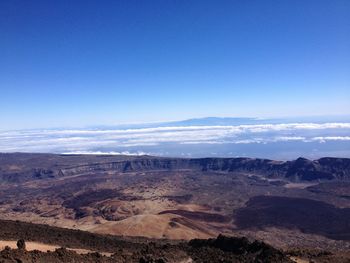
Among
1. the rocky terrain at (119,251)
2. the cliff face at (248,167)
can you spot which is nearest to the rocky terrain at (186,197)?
the cliff face at (248,167)

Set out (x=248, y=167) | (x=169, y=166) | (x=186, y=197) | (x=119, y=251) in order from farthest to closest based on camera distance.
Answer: (x=169, y=166)
(x=248, y=167)
(x=186, y=197)
(x=119, y=251)

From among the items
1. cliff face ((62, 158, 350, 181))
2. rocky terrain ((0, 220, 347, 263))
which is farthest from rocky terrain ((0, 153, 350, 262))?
rocky terrain ((0, 220, 347, 263))

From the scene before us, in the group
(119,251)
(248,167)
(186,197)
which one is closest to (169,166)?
(248,167)

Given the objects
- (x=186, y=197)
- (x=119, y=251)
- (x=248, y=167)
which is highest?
(x=119, y=251)

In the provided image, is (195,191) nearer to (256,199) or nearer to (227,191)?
(227,191)

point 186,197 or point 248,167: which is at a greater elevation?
point 248,167

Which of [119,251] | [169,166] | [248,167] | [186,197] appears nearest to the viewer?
[119,251]

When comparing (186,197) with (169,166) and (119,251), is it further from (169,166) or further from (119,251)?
(119,251)

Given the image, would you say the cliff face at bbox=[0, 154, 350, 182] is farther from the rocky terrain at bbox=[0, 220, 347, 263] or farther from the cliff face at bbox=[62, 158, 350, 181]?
the rocky terrain at bbox=[0, 220, 347, 263]
